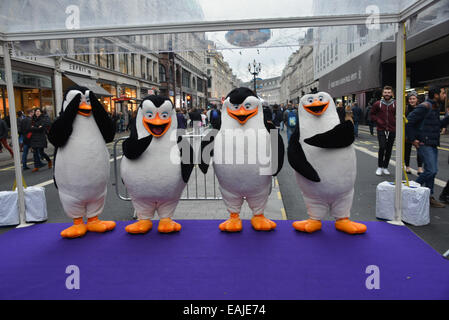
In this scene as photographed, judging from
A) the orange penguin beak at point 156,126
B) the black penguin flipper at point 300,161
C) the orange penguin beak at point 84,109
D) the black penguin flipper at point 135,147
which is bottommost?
the black penguin flipper at point 300,161

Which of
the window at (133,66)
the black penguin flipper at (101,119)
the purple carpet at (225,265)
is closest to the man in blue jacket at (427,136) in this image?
the purple carpet at (225,265)

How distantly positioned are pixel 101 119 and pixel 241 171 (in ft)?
4.80

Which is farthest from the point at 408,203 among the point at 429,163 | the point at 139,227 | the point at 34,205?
the point at 34,205

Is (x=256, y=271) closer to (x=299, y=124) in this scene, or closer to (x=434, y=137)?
(x=299, y=124)

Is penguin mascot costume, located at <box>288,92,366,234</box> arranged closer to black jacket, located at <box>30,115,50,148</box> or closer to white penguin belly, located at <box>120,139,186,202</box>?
white penguin belly, located at <box>120,139,186,202</box>

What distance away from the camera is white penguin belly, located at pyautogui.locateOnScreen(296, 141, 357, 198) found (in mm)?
2811

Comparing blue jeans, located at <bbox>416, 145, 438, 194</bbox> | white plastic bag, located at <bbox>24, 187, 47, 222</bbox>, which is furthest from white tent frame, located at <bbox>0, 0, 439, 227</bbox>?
blue jeans, located at <bbox>416, 145, 438, 194</bbox>

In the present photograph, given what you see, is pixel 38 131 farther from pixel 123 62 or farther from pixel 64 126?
pixel 123 62

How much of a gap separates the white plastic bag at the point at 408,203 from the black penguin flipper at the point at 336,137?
1429 mm

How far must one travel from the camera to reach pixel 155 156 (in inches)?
115

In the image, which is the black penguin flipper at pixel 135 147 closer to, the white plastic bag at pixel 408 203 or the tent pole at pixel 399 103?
the tent pole at pixel 399 103

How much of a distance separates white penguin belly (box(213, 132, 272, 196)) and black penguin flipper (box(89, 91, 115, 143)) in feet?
3.58

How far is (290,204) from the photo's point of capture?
5.23 meters

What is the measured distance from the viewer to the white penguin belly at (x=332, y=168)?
2.81 meters
